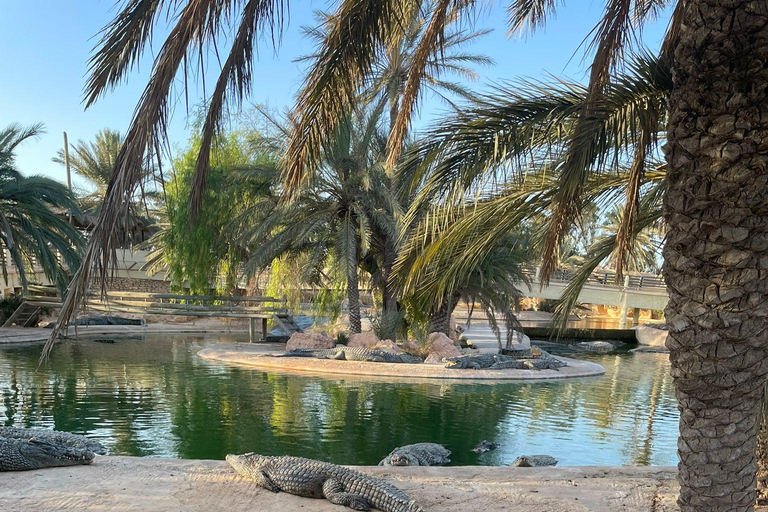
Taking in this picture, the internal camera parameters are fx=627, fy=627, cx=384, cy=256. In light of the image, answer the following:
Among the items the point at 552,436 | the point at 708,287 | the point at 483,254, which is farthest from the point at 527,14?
the point at 552,436

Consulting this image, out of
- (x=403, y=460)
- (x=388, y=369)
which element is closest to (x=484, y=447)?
(x=403, y=460)

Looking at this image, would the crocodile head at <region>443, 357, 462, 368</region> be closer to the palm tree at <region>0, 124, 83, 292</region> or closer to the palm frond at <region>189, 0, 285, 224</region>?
the palm tree at <region>0, 124, 83, 292</region>

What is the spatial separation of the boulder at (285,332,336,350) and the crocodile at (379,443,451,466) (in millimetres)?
9467

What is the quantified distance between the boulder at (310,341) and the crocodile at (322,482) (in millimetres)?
11643

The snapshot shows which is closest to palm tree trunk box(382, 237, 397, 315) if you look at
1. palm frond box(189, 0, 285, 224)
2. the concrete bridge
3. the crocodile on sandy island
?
the crocodile on sandy island

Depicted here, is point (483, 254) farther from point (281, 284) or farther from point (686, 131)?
point (281, 284)

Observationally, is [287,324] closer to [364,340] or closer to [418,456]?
[364,340]

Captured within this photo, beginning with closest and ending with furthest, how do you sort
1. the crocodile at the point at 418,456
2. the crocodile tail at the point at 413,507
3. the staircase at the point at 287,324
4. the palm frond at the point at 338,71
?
the palm frond at the point at 338,71 → the crocodile tail at the point at 413,507 → the crocodile at the point at 418,456 → the staircase at the point at 287,324

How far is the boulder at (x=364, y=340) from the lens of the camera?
17656 millimetres

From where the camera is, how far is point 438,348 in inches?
672

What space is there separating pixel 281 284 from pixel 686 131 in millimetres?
17867

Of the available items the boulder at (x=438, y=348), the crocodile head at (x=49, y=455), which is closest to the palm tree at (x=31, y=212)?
the boulder at (x=438, y=348)

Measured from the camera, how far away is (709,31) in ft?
9.28

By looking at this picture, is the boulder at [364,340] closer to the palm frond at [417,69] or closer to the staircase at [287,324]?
the staircase at [287,324]
